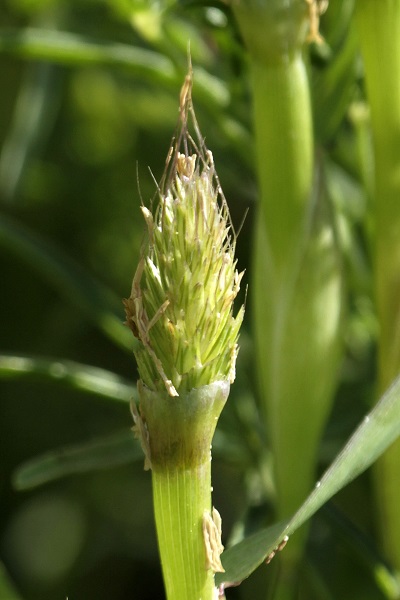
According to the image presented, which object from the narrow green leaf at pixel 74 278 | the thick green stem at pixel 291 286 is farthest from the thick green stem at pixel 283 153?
the narrow green leaf at pixel 74 278

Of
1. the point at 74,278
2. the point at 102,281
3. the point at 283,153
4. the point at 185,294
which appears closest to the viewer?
the point at 185,294

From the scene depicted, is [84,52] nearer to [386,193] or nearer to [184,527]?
[386,193]

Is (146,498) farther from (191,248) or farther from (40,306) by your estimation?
(191,248)

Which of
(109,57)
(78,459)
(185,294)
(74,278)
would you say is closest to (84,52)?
(109,57)

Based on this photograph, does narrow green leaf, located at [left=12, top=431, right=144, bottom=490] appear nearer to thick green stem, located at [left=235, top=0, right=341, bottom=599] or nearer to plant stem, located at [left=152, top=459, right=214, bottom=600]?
thick green stem, located at [left=235, top=0, right=341, bottom=599]

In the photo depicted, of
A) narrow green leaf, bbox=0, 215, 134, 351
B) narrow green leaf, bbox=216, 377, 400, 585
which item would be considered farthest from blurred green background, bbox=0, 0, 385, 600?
narrow green leaf, bbox=216, 377, 400, 585

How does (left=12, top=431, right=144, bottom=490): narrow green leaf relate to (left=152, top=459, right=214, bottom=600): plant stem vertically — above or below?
below

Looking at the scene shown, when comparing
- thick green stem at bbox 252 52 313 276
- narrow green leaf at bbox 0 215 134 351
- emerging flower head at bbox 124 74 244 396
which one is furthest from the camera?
narrow green leaf at bbox 0 215 134 351

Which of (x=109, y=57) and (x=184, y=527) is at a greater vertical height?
(x=109, y=57)
